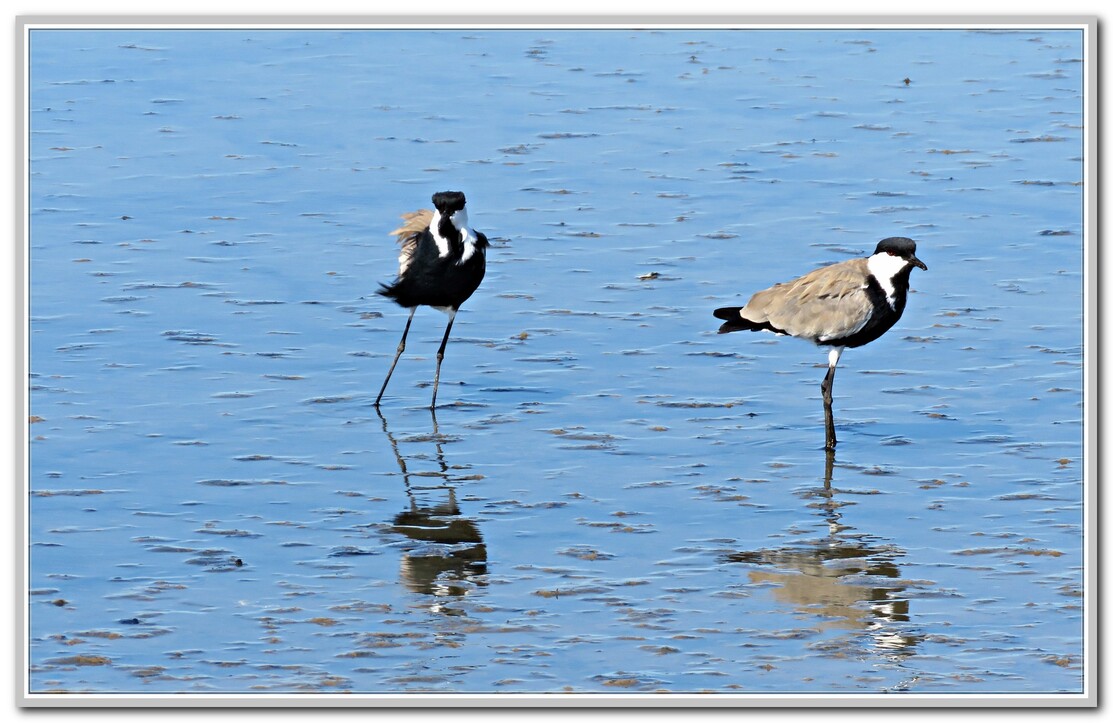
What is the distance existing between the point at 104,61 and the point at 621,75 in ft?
19.5

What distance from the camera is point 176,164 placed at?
17.9 metres

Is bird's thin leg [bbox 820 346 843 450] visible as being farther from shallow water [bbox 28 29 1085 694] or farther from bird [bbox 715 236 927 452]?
shallow water [bbox 28 29 1085 694]

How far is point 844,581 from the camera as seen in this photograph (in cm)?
957

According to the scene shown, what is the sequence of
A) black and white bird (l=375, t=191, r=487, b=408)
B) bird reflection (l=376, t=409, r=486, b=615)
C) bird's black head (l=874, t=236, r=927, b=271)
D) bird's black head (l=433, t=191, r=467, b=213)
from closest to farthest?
bird reflection (l=376, t=409, r=486, b=615) → bird's black head (l=874, t=236, r=927, b=271) → bird's black head (l=433, t=191, r=467, b=213) → black and white bird (l=375, t=191, r=487, b=408)

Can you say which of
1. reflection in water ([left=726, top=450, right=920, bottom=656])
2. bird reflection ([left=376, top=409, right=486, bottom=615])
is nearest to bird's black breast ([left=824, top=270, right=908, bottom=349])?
reflection in water ([left=726, top=450, right=920, bottom=656])

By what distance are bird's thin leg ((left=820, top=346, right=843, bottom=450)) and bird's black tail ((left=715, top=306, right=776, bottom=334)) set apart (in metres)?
0.45

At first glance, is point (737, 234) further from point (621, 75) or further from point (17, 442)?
point (17, 442)

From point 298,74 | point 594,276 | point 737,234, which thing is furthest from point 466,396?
point 298,74

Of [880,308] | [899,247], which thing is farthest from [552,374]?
[899,247]

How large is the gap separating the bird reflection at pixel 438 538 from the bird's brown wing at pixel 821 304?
252 centimetres

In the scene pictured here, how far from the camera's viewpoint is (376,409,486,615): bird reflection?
373 inches

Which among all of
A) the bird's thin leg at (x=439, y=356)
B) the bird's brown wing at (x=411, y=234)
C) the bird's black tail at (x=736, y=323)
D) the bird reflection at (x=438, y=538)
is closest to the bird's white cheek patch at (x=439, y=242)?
the bird's brown wing at (x=411, y=234)

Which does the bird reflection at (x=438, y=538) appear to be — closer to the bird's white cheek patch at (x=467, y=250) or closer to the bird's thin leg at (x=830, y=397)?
the bird's white cheek patch at (x=467, y=250)

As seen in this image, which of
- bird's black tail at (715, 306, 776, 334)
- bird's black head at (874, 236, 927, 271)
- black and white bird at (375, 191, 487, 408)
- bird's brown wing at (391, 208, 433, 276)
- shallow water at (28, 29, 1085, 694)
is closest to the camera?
shallow water at (28, 29, 1085, 694)
